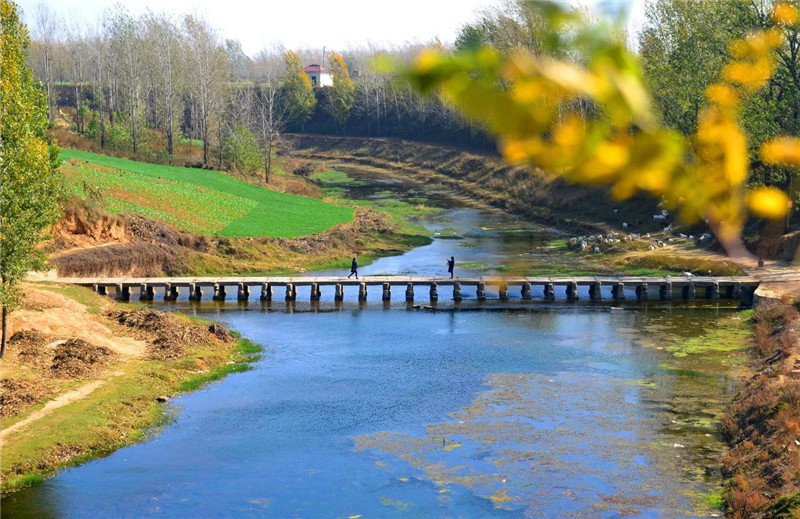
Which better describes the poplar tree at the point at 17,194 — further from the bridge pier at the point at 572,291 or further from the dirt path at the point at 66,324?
the bridge pier at the point at 572,291

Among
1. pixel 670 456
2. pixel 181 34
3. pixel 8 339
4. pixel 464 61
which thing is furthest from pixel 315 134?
pixel 464 61

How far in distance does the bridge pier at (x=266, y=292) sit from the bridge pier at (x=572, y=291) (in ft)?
52.9

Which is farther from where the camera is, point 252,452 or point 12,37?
point 12,37

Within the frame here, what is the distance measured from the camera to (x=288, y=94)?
538 feet

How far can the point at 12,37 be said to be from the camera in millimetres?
36938

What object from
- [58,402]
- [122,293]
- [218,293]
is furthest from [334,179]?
[58,402]

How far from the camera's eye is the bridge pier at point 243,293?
49.4 m

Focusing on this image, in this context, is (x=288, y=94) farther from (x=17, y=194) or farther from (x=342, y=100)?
(x=17, y=194)

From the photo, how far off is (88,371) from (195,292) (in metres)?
18.3

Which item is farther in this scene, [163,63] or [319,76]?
[319,76]

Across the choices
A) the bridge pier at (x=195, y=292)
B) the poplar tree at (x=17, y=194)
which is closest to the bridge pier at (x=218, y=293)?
the bridge pier at (x=195, y=292)

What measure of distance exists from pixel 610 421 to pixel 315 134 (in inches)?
5414

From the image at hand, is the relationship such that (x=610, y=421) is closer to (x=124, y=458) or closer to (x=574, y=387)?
(x=574, y=387)

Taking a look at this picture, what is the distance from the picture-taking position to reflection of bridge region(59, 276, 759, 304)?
159ft
